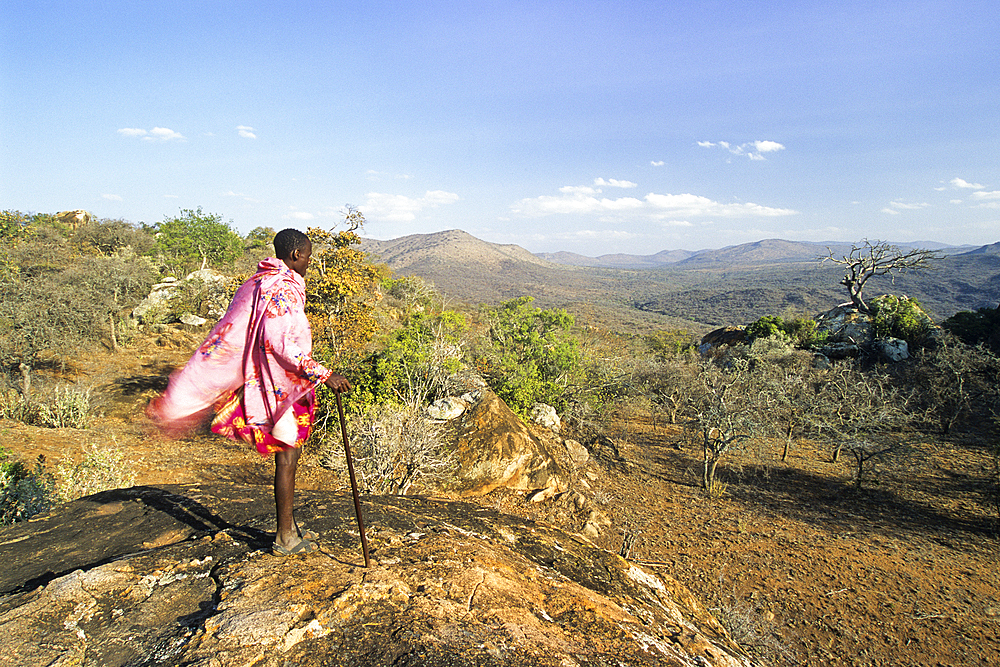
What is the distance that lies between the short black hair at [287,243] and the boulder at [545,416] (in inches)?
472

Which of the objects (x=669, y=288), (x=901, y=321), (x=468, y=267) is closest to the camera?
(x=901, y=321)

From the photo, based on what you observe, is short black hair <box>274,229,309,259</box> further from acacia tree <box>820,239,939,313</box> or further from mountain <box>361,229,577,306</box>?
mountain <box>361,229,577,306</box>

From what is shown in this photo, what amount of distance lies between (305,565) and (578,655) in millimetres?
1605

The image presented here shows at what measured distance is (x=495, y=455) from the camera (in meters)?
9.23

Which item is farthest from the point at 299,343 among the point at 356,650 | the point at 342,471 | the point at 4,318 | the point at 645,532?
the point at 4,318

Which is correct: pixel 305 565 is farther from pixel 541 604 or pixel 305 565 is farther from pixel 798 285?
pixel 798 285

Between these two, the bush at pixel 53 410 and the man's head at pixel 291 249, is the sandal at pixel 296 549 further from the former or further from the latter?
the bush at pixel 53 410

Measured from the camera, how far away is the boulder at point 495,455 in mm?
8961

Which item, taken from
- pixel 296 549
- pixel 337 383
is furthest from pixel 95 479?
pixel 337 383

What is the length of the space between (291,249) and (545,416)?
12329 mm

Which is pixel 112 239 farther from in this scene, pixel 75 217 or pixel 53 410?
pixel 53 410

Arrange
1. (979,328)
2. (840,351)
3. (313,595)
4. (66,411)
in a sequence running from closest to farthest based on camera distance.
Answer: (313,595) < (66,411) < (979,328) < (840,351)

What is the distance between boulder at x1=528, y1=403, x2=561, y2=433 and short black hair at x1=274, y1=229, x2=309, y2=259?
1198cm

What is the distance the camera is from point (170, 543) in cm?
291
